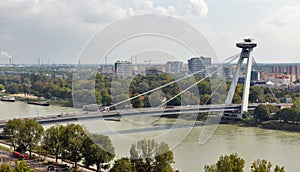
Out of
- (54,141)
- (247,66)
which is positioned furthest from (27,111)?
(54,141)

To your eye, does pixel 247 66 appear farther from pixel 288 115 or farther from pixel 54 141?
pixel 54 141

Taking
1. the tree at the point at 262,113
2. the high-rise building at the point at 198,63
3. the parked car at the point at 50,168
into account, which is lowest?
the parked car at the point at 50,168

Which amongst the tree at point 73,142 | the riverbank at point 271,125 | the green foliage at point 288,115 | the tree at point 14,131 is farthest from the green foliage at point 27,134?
the green foliage at point 288,115

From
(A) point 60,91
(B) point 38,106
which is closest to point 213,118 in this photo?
(B) point 38,106

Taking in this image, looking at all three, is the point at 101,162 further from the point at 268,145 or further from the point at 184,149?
Result: the point at 268,145

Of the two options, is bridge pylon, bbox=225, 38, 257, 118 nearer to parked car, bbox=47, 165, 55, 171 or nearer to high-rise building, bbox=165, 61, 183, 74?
high-rise building, bbox=165, 61, 183, 74

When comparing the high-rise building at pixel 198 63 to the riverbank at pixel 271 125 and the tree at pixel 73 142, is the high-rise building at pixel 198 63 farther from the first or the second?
the riverbank at pixel 271 125

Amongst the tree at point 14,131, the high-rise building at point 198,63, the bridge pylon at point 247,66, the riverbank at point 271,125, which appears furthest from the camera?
the bridge pylon at point 247,66

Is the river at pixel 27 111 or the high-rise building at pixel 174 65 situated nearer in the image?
the high-rise building at pixel 174 65
